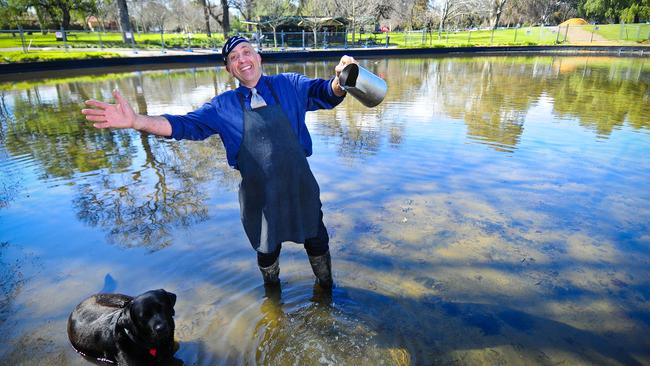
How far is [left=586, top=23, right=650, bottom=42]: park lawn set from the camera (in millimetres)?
41094

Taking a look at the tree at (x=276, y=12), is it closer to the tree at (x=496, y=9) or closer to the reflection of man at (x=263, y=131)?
the tree at (x=496, y=9)

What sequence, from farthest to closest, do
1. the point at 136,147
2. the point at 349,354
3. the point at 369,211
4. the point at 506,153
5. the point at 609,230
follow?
the point at 136,147 → the point at 506,153 → the point at 369,211 → the point at 609,230 → the point at 349,354

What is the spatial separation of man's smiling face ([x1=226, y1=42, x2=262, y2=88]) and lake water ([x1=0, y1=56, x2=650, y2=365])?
6.65 ft

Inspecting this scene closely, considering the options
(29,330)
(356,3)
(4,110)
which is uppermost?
(356,3)

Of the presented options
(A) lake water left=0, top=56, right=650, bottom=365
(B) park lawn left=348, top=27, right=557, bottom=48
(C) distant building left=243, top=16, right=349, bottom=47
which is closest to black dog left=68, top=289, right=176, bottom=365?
(A) lake water left=0, top=56, right=650, bottom=365

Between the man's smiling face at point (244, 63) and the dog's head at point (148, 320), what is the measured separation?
163 centimetres

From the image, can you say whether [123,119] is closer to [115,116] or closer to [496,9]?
[115,116]

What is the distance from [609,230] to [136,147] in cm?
845

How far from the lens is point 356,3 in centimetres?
4612

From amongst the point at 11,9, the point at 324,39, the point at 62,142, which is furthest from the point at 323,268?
the point at 11,9

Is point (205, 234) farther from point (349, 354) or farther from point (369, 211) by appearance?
point (349, 354)

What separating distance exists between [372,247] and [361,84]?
2.12 m

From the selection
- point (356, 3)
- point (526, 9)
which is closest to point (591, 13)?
point (526, 9)

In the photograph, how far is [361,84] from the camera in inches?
113
